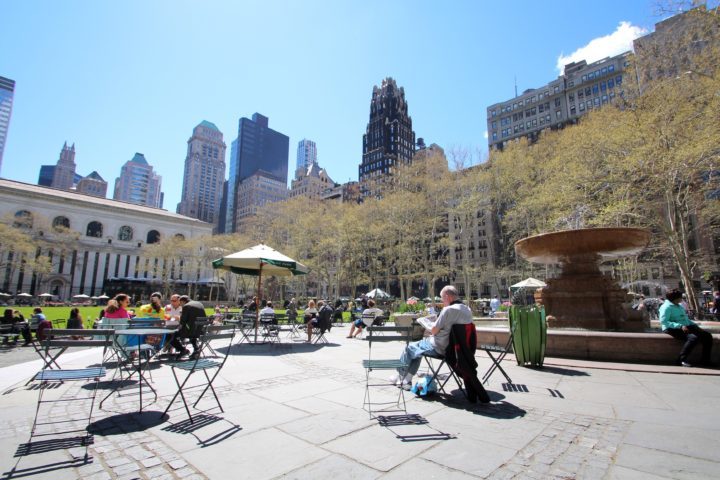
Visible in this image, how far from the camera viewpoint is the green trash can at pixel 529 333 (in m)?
6.59

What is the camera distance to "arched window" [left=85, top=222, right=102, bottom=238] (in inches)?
2507

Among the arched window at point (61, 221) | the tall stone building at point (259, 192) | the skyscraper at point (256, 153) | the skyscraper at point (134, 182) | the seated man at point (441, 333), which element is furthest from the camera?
the skyscraper at point (134, 182)

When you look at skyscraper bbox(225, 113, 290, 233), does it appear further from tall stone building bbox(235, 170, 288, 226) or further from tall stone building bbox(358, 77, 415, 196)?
tall stone building bbox(358, 77, 415, 196)

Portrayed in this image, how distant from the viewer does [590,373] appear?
242 inches

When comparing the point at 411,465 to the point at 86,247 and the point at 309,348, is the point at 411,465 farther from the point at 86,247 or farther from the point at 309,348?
the point at 86,247

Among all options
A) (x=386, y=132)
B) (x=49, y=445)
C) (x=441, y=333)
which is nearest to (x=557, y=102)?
(x=386, y=132)

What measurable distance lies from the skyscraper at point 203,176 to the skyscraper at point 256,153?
11.5m

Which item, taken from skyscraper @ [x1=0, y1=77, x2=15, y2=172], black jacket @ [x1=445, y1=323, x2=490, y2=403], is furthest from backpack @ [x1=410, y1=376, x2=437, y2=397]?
skyscraper @ [x1=0, y1=77, x2=15, y2=172]

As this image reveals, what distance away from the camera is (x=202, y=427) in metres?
3.68

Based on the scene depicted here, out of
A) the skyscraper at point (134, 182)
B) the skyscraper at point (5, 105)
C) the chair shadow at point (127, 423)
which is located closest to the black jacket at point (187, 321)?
the chair shadow at point (127, 423)

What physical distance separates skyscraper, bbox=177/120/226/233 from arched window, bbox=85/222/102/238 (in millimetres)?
109943

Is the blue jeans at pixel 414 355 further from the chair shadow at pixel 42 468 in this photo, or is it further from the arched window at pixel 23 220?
the arched window at pixel 23 220

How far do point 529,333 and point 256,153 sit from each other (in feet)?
589

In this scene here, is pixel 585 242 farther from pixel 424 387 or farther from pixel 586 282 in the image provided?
pixel 424 387
